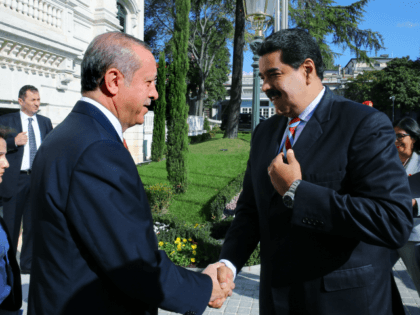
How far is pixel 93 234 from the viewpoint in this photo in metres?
1.38

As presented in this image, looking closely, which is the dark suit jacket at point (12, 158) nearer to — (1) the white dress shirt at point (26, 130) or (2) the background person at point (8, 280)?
(1) the white dress shirt at point (26, 130)

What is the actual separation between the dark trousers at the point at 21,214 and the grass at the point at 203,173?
12.5 feet

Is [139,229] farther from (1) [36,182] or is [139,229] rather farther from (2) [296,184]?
(2) [296,184]

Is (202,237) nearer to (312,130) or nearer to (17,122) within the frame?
(17,122)

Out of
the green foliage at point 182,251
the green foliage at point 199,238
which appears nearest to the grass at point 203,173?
the green foliage at point 199,238

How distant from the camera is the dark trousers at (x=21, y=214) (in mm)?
5082

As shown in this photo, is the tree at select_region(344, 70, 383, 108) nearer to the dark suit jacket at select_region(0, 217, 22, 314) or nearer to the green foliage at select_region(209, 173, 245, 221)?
the green foliage at select_region(209, 173, 245, 221)

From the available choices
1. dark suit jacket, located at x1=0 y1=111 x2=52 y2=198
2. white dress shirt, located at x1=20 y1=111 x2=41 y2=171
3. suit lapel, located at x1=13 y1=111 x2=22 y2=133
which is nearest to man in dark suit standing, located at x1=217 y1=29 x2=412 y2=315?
dark suit jacket, located at x1=0 y1=111 x2=52 y2=198

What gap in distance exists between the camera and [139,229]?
1443mm

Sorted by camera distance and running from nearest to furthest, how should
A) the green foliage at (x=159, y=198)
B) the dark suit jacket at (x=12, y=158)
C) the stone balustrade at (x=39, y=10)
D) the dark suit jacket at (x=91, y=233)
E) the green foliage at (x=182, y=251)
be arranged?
the dark suit jacket at (x=91, y=233) → the dark suit jacket at (x=12, y=158) → the green foliage at (x=182, y=251) → the stone balustrade at (x=39, y=10) → the green foliage at (x=159, y=198)

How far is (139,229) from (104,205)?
17 centimetres

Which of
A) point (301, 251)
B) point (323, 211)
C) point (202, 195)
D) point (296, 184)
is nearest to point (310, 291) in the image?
point (301, 251)

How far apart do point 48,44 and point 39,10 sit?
86 centimetres

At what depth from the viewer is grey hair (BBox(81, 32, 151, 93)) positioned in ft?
5.31
